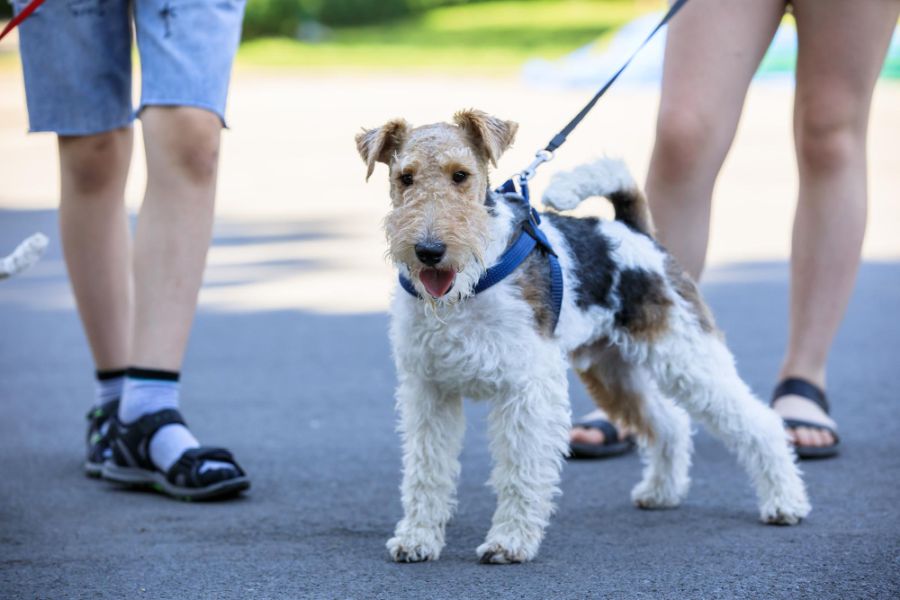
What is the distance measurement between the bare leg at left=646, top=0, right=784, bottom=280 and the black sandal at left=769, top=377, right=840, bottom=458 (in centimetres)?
89

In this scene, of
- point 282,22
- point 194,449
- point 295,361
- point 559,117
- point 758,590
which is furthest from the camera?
point 282,22

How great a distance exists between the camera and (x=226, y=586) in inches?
128

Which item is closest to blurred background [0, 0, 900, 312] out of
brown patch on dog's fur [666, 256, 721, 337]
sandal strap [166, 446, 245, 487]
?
brown patch on dog's fur [666, 256, 721, 337]

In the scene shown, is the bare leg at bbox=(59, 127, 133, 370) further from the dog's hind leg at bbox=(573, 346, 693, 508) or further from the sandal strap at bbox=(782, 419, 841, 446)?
the sandal strap at bbox=(782, 419, 841, 446)

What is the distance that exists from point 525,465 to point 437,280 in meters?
Answer: 0.64

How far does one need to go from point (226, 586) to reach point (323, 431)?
1898mm

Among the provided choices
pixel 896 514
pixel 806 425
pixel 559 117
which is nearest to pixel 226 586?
pixel 896 514

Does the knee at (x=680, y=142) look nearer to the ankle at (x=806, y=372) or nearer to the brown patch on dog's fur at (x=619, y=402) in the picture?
the brown patch on dog's fur at (x=619, y=402)

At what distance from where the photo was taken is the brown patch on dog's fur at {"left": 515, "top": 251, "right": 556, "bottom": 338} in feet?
11.6

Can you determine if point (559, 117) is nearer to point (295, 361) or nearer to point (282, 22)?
point (295, 361)

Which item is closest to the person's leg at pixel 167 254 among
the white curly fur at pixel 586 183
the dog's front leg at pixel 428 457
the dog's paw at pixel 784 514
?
the dog's front leg at pixel 428 457

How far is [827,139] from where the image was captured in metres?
4.61

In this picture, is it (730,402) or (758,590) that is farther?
(730,402)

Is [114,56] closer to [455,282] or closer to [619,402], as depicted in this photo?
[455,282]
